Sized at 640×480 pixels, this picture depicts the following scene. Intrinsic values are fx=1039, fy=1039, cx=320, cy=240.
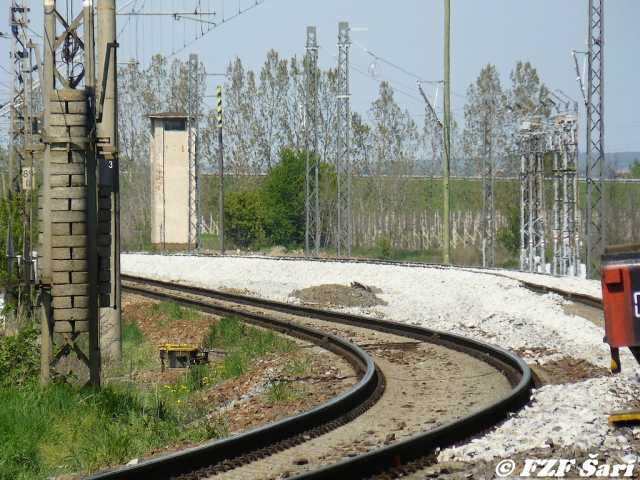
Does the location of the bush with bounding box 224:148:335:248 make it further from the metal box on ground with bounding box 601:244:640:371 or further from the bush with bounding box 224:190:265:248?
the metal box on ground with bounding box 601:244:640:371

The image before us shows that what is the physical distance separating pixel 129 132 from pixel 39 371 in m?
85.2

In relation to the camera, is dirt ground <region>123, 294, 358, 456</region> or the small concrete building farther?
the small concrete building

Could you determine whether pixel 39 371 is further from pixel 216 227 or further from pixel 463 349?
pixel 216 227

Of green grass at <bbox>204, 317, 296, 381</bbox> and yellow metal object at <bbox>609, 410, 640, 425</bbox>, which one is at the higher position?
yellow metal object at <bbox>609, 410, 640, 425</bbox>

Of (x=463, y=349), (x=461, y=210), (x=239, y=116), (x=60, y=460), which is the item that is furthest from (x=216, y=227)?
(x=60, y=460)

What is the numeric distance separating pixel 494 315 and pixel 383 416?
37.8ft

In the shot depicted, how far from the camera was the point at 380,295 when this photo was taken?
30.0 metres

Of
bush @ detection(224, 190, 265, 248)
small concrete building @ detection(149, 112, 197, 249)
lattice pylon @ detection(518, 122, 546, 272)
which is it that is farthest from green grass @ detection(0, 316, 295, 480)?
bush @ detection(224, 190, 265, 248)

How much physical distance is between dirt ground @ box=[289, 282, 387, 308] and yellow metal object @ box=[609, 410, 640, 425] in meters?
17.7

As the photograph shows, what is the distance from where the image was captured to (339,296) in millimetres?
27703

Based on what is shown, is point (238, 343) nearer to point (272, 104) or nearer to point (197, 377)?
point (197, 377)

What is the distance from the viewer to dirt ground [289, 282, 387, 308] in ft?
88.3

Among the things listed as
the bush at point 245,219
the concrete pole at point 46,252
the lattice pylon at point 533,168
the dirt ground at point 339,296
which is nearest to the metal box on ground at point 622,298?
the concrete pole at point 46,252

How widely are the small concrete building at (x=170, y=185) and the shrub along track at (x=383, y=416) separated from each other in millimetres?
52798
